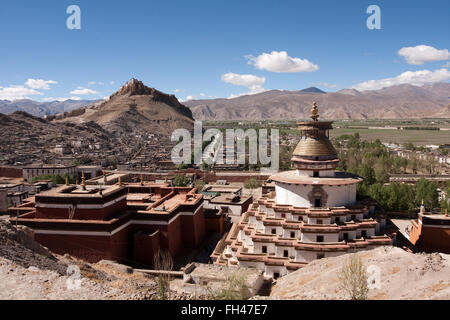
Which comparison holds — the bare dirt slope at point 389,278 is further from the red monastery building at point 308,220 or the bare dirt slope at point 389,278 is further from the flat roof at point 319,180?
the flat roof at point 319,180

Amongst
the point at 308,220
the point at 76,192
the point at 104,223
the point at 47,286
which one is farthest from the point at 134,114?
the point at 47,286

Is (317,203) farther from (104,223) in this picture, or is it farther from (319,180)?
(104,223)

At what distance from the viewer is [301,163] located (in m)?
22.4

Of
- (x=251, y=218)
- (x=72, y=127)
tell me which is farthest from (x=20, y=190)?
(x=72, y=127)

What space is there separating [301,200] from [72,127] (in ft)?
405

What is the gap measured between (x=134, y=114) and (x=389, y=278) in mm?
167581

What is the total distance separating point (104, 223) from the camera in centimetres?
2117

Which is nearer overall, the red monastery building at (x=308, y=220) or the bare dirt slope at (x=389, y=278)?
the bare dirt slope at (x=389, y=278)

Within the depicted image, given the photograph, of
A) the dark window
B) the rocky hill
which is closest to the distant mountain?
the rocky hill

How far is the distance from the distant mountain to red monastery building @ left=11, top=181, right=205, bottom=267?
12929 cm

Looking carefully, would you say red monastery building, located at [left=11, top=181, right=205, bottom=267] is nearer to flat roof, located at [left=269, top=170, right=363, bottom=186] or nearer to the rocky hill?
flat roof, located at [left=269, top=170, right=363, bottom=186]

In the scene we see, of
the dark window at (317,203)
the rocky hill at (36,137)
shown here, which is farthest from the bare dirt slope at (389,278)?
the rocky hill at (36,137)

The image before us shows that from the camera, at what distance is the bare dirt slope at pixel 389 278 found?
11344mm

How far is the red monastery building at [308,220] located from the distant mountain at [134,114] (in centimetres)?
13509
